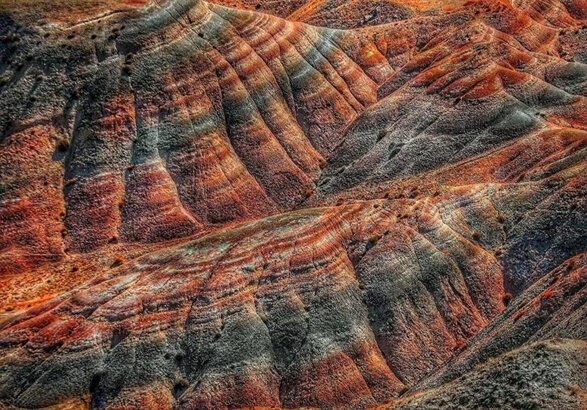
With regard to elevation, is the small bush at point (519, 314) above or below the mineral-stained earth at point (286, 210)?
below

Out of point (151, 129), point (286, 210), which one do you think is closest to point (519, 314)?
point (286, 210)

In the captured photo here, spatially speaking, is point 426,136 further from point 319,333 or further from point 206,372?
point 206,372

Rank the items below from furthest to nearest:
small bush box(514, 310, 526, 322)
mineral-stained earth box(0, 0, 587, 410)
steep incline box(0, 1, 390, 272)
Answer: steep incline box(0, 1, 390, 272), mineral-stained earth box(0, 0, 587, 410), small bush box(514, 310, 526, 322)

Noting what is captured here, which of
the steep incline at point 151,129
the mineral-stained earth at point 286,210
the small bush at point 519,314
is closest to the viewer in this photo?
the small bush at point 519,314

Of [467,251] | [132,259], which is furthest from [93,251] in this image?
[467,251]

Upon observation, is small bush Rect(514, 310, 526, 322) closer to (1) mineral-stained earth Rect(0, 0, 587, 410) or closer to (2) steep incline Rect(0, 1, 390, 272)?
(1) mineral-stained earth Rect(0, 0, 587, 410)

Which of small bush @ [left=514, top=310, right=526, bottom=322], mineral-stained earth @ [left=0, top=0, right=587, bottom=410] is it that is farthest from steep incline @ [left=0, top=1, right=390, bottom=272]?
small bush @ [left=514, top=310, right=526, bottom=322]

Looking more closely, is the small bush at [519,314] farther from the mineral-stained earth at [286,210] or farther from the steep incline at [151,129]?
the steep incline at [151,129]

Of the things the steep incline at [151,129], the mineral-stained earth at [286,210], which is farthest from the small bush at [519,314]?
the steep incline at [151,129]
